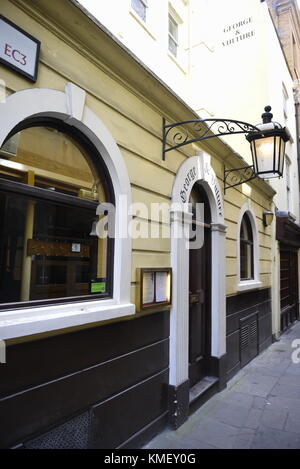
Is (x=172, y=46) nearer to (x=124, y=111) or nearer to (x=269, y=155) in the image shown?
(x=269, y=155)

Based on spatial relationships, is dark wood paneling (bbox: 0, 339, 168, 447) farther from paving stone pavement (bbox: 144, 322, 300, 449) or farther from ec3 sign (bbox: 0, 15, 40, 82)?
ec3 sign (bbox: 0, 15, 40, 82)

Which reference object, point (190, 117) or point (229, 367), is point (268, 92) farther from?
point (229, 367)

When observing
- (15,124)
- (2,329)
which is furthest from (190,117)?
(2,329)

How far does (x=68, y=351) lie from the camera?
2418 mm

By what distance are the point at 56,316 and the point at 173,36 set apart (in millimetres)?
5666

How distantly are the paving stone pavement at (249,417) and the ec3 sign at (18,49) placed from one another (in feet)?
11.6

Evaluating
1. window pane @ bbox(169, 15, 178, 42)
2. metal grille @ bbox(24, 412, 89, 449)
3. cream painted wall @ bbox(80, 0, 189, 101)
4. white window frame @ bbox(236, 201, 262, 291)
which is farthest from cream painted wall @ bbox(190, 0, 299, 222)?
metal grille @ bbox(24, 412, 89, 449)

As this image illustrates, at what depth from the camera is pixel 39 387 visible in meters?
2.19

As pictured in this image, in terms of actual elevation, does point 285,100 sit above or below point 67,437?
above

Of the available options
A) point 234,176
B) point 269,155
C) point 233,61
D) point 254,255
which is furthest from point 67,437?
point 233,61

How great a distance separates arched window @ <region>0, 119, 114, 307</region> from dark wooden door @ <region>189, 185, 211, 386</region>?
191cm

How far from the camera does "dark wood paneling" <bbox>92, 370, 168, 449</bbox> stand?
2.67m

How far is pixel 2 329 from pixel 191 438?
2.58 m

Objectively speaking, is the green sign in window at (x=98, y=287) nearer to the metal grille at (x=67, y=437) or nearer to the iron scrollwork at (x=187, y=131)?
the metal grille at (x=67, y=437)
